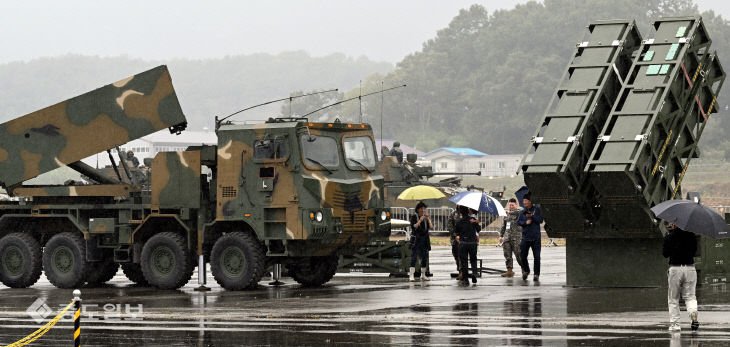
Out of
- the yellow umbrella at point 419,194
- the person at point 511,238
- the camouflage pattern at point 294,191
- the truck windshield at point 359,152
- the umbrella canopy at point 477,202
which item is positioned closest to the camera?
the camouflage pattern at point 294,191

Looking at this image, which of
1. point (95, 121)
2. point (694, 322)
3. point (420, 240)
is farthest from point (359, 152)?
point (694, 322)

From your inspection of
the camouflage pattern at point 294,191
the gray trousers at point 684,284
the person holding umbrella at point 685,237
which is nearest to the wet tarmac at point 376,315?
the gray trousers at point 684,284

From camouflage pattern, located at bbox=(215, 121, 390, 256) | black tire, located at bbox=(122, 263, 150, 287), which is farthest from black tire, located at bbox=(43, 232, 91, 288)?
camouflage pattern, located at bbox=(215, 121, 390, 256)

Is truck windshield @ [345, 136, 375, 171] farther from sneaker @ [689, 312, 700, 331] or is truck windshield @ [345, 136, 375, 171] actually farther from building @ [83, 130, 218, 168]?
building @ [83, 130, 218, 168]

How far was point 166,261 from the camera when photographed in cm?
2431

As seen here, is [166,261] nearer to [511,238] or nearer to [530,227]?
[530,227]

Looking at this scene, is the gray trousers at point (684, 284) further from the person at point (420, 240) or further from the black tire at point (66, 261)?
the black tire at point (66, 261)

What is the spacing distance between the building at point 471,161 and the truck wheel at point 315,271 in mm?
99439

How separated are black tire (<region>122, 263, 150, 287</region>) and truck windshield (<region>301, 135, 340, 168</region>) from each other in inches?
182

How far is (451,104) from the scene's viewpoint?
142375 millimetres

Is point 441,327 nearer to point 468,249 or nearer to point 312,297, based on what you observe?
point 312,297

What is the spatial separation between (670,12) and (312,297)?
395 ft

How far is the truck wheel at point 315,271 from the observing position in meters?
25.0

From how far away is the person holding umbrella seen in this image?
1582 centimetres
